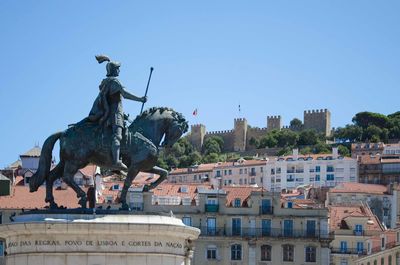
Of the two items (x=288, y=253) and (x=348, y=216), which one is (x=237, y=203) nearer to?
(x=288, y=253)

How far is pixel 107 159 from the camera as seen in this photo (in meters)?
26.5

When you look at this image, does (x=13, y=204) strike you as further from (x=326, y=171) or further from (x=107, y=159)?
(x=326, y=171)

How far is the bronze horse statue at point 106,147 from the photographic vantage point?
26.6 m

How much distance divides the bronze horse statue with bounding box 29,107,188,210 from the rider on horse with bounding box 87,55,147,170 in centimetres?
19

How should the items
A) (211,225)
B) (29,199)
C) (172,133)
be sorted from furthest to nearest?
(211,225)
(29,199)
(172,133)

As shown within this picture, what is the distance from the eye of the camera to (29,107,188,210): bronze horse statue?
26.6m

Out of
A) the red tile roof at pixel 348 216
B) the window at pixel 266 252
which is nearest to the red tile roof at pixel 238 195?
the window at pixel 266 252

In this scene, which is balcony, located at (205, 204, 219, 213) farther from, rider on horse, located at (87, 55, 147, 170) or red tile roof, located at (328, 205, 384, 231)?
rider on horse, located at (87, 55, 147, 170)

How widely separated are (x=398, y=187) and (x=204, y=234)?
5473cm

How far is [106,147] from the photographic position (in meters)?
26.5

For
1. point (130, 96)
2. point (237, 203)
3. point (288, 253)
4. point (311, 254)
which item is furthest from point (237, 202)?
point (130, 96)

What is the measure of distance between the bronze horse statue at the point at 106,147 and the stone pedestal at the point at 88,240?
1.61 meters

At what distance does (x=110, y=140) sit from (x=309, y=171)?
144107mm

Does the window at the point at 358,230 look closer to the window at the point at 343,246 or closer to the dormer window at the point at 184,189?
the window at the point at 343,246
